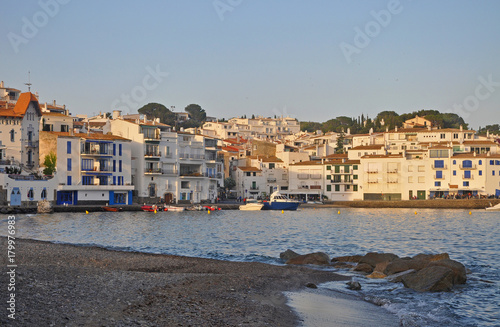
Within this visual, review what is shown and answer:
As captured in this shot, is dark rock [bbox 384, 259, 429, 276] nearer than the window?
Yes

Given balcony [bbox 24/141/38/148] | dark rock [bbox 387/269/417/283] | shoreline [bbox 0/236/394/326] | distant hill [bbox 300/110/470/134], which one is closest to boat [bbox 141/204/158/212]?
balcony [bbox 24/141/38/148]

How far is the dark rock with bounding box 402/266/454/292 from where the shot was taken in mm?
21625

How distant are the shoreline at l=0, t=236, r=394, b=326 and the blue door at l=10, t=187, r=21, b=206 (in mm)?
49624

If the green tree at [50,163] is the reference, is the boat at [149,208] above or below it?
below

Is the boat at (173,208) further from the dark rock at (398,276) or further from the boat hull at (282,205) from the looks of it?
the dark rock at (398,276)

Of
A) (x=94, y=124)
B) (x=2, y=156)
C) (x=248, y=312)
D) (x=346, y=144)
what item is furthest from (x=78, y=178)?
(x=346, y=144)

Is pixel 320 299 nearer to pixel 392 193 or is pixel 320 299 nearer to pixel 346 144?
pixel 392 193

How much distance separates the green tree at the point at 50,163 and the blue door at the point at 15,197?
723cm

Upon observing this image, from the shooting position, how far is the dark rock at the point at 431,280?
851 inches

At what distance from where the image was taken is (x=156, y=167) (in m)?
87.4

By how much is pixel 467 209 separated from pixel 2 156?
74202 millimetres

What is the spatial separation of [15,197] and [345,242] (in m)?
46.4

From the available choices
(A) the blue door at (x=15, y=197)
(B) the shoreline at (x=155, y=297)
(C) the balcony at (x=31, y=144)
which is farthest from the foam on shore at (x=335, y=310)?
(C) the balcony at (x=31, y=144)

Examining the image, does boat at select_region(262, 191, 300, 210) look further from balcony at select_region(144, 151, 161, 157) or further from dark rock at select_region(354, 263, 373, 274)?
dark rock at select_region(354, 263, 373, 274)
